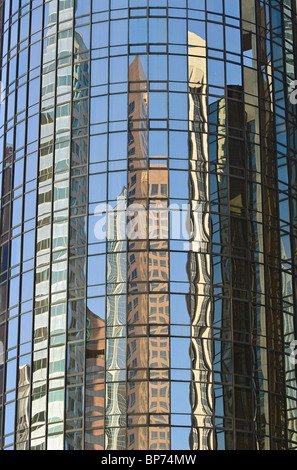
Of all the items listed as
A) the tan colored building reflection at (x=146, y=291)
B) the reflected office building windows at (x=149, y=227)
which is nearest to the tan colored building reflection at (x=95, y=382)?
the reflected office building windows at (x=149, y=227)

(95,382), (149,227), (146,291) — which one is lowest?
(95,382)

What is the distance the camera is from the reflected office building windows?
61750 mm

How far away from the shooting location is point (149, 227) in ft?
211

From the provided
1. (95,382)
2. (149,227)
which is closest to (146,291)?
(149,227)

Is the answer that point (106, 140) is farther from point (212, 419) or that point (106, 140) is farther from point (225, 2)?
point (212, 419)

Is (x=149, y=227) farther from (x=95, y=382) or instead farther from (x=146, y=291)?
(x=95, y=382)

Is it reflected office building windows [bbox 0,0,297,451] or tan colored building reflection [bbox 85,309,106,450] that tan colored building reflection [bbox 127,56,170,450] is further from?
tan colored building reflection [bbox 85,309,106,450]

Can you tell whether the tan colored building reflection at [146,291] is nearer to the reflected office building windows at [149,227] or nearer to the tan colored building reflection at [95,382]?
the reflected office building windows at [149,227]

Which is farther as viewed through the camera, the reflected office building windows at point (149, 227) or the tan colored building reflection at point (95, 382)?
the reflected office building windows at point (149, 227)

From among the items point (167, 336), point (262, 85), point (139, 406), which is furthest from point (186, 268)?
point (262, 85)

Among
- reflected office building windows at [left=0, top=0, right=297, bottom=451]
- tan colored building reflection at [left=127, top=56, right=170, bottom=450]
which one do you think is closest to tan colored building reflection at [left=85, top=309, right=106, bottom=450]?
reflected office building windows at [left=0, top=0, right=297, bottom=451]

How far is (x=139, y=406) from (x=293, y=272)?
12703mm

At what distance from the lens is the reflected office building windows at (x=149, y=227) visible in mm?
61750

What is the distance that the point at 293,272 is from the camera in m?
67.4
